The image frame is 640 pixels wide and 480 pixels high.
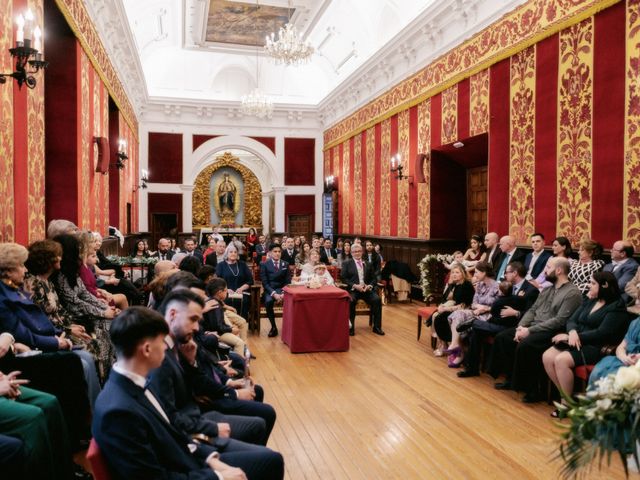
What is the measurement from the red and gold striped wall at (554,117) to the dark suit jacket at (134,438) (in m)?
5.43

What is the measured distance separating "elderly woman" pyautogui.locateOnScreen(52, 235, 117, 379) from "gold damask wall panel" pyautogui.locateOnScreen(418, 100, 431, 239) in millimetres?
7105

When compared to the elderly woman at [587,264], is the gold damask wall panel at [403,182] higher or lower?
higher

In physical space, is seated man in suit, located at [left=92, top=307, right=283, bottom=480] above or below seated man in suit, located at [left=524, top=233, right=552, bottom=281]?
below

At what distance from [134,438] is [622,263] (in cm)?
514

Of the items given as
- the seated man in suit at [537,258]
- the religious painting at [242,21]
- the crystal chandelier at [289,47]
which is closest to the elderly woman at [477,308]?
the seated man in suit at [537,258]

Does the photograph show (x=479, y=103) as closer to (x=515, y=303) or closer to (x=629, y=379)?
(x=515, y=303)

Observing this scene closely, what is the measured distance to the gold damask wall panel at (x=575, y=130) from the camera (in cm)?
636

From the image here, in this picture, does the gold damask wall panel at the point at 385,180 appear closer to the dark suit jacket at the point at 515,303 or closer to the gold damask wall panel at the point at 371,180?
the gold damask wall panel at the point at 371,180

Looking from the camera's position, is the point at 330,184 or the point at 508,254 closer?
the point at 508,254

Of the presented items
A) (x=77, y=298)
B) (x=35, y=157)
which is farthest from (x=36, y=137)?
(x=77, y=298)

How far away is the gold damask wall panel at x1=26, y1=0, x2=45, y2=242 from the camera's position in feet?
16.1

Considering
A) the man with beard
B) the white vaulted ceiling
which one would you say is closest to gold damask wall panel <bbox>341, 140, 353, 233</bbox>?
the white vaulted ceiling

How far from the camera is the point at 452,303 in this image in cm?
677

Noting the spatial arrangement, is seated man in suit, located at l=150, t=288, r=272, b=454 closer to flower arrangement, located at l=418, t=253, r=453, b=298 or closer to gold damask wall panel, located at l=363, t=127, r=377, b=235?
flower arrangement, located at l=418, t=253, r=453, b=298
